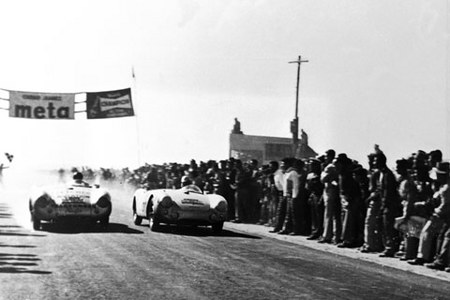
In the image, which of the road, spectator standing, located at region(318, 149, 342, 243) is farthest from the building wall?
the road

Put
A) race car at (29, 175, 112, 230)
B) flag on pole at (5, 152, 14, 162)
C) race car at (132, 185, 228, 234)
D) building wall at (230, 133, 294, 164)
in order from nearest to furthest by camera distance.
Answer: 1. race car at (29, 175, 112, 230)
2. race car at (132, 185, 228, 234)
3. flag on pole at (5, 152, 14, 162)
4. building wall at (230, 133, 294, 164)

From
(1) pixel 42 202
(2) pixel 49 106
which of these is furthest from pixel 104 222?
(2) pixel 49 106

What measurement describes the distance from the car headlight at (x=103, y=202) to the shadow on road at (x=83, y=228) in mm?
526

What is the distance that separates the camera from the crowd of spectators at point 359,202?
36.7 ft

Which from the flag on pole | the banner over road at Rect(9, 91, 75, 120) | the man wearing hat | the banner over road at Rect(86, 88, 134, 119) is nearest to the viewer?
the man wearing hat

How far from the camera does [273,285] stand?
8.52 m

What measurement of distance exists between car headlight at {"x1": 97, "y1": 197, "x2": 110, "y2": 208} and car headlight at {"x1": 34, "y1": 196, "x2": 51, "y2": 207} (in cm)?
107

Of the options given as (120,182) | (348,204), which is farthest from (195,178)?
(120,182)

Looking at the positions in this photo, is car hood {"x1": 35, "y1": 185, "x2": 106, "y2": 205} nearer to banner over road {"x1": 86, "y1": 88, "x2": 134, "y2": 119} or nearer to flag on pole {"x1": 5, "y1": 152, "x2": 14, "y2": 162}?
banner over road {"x1": 86, "y1": 88, "x2": 134, "y2": 119}

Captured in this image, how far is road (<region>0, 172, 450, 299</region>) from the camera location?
7926mm

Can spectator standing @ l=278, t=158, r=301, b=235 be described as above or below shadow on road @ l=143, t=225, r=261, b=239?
above

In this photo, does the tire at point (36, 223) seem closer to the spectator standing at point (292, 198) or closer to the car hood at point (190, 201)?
the car hood at point (190, 201)

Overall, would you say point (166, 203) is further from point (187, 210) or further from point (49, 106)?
point (49, 106)

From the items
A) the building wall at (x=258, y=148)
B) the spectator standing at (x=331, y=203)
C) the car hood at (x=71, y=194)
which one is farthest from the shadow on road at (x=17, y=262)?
the building wall at (x=258, y=148)
